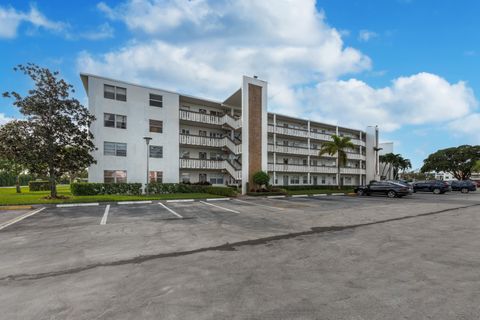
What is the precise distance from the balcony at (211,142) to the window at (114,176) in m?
6.44

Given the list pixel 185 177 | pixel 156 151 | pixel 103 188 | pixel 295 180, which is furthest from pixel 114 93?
pixel 295 180

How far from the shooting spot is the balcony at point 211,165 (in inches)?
1016

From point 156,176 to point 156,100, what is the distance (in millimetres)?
7772

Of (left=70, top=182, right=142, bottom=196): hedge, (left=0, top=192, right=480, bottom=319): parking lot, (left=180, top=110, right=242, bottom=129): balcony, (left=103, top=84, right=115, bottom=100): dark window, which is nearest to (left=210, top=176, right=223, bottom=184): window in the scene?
(left=180, top=110, right=242, bottom=129): balcony

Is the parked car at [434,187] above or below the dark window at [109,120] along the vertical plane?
below

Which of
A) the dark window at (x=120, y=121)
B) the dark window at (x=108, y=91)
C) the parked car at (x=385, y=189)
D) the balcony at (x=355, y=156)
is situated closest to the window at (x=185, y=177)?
the dark window at (x=120, y=121)

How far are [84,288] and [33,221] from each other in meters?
8.20

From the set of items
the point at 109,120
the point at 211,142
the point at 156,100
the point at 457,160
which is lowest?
the point at 457,160

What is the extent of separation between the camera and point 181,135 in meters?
26.0

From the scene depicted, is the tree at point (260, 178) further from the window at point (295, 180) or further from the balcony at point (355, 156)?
the balcony at point (355, 156)

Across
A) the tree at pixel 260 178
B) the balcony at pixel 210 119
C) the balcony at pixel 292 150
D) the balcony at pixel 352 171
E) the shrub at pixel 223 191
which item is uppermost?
the balcony at pixel 210 119

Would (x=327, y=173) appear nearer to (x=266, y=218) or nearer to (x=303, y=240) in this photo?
(x=266, y=218)

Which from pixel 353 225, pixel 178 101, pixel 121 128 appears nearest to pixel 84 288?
pixel 353 225

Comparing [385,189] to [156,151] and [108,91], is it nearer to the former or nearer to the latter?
[156,151]
